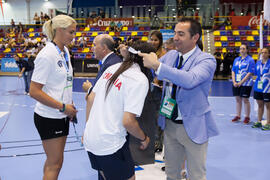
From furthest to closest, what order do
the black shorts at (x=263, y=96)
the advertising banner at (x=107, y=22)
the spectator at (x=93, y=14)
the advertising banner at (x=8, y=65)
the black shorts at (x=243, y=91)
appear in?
the spectator at (x=93, y=14), the advertising banner at (x=107, y=22), the advertising banner at (x=8, y=65), the black shorts at (x=243, y=91), the black shorts at (x=263, y=96)

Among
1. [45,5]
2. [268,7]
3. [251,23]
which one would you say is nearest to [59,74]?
[268,7]

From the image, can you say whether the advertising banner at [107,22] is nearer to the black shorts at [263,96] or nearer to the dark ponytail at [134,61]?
the black shorts at [263,96]

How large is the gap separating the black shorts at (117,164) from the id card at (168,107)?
1.76 ft

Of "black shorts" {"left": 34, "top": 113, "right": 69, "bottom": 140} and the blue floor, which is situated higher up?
"black shorts" {"left": 34, "top": 113, "right": 69, "bottom": 140}

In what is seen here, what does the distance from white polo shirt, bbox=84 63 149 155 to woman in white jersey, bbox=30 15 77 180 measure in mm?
638

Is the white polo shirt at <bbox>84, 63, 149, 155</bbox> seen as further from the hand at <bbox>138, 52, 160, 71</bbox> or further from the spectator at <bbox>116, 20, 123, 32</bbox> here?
the spectator at <bbox>116, 20, 123, 32</bbox>

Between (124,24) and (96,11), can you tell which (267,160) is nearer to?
(124,24)

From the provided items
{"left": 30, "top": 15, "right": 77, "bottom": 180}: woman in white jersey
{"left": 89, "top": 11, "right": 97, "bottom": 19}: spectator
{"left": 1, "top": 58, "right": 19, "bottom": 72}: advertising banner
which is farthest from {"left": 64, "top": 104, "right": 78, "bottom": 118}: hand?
{"left": 89, "top": 11, "right": 97, "bottom": 19}: spectator

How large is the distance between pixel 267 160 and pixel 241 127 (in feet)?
5.69

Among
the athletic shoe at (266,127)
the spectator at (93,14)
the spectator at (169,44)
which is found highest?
the spectator at (93,14)

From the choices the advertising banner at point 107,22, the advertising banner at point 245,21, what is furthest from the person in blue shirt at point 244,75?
the advertising banner at point 107,22

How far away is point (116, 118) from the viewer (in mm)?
1795

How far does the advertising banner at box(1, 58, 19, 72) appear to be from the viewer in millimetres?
17242

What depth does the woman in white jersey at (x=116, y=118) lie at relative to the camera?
1739 mm
